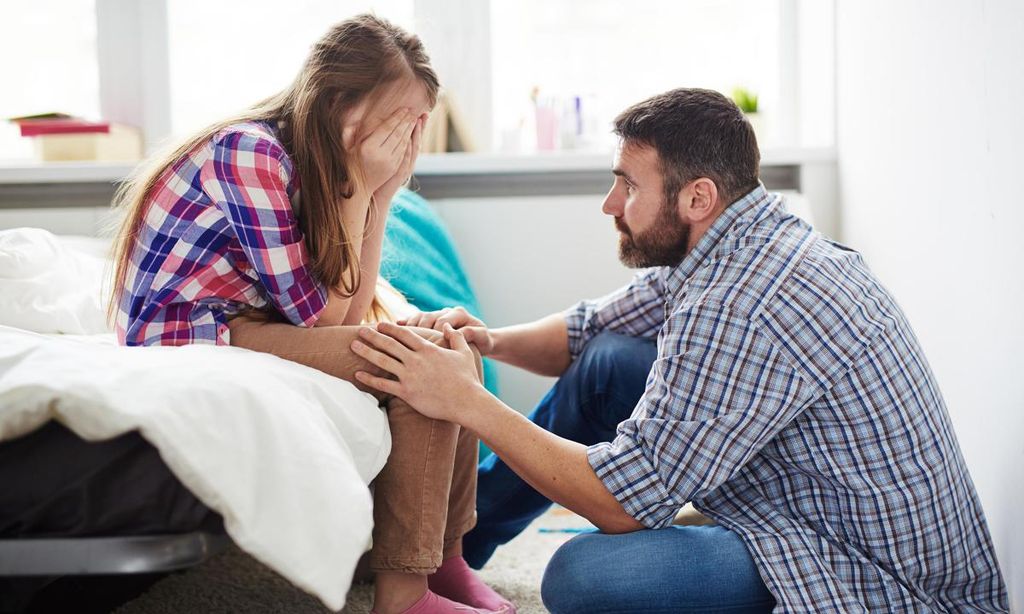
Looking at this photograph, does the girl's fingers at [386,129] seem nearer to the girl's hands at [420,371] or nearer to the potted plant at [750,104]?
the girl's hands at [420,371]

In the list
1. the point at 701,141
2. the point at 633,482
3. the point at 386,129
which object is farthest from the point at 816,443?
the point at 386,129

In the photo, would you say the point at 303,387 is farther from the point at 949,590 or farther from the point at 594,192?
the point at 594,192

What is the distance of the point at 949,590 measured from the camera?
1.19 meters

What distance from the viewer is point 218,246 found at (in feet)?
4.43

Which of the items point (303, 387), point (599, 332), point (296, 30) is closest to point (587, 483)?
point (303, 387)

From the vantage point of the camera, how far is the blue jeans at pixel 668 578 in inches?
45.8

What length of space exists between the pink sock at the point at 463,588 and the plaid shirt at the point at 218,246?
0.42m

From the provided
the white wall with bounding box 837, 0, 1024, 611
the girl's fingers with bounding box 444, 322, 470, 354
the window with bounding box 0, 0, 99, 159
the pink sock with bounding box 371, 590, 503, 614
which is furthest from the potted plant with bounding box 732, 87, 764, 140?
the window with bounding box 0, 0, 99, 159

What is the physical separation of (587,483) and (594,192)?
1.33m

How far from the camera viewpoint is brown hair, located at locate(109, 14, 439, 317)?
1370 millimetres

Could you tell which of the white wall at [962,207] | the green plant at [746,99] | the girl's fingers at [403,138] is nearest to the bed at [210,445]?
the girl's fingers at [403,138]

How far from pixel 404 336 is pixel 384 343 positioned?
32mm

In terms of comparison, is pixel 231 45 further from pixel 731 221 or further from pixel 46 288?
pixel 731 221

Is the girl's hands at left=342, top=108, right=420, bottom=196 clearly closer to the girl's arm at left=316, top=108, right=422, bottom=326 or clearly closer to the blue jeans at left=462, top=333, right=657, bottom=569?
the girl's arm at left=316, top=108, right=422, bottom=326
